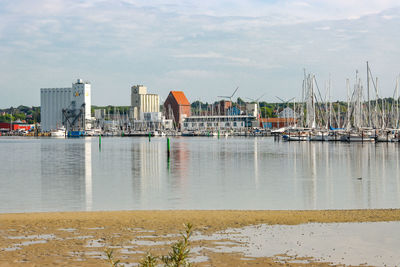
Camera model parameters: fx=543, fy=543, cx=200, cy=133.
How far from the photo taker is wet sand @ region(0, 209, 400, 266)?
1647cm

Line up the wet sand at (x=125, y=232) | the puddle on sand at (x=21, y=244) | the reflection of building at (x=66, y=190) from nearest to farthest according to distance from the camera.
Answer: the wet sand at (x=125, y=232), the puddle on sand at (x=21, y=244), the reflection of building at (x=66, y=190)

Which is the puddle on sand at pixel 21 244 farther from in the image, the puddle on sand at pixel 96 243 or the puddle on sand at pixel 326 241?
the puddle on sand at pixel 326 241

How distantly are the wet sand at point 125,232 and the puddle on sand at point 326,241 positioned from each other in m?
0.73

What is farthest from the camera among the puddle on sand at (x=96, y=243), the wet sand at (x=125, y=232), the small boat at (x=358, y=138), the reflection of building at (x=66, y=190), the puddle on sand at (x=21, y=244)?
the small boat at (x=358, y=138)

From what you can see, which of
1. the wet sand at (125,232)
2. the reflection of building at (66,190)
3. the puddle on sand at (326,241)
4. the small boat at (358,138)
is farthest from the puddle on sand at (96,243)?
the small boat at (358,138)

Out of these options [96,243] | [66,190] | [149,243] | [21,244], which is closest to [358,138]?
[66,190]

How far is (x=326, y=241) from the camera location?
19328 mm

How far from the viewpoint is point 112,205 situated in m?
31.3

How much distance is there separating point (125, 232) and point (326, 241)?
7541 mm

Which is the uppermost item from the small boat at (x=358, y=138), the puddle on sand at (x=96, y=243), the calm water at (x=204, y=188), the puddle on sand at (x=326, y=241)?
the small boat at (x=358, y=138)

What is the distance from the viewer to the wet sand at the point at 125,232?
16469 millimetres

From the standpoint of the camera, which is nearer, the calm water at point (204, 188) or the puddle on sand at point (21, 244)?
the puddle on sand at point (21, 244)

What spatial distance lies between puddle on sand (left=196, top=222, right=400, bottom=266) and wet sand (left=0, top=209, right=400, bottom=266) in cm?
73

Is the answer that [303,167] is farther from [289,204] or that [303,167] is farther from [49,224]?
[49,224]
